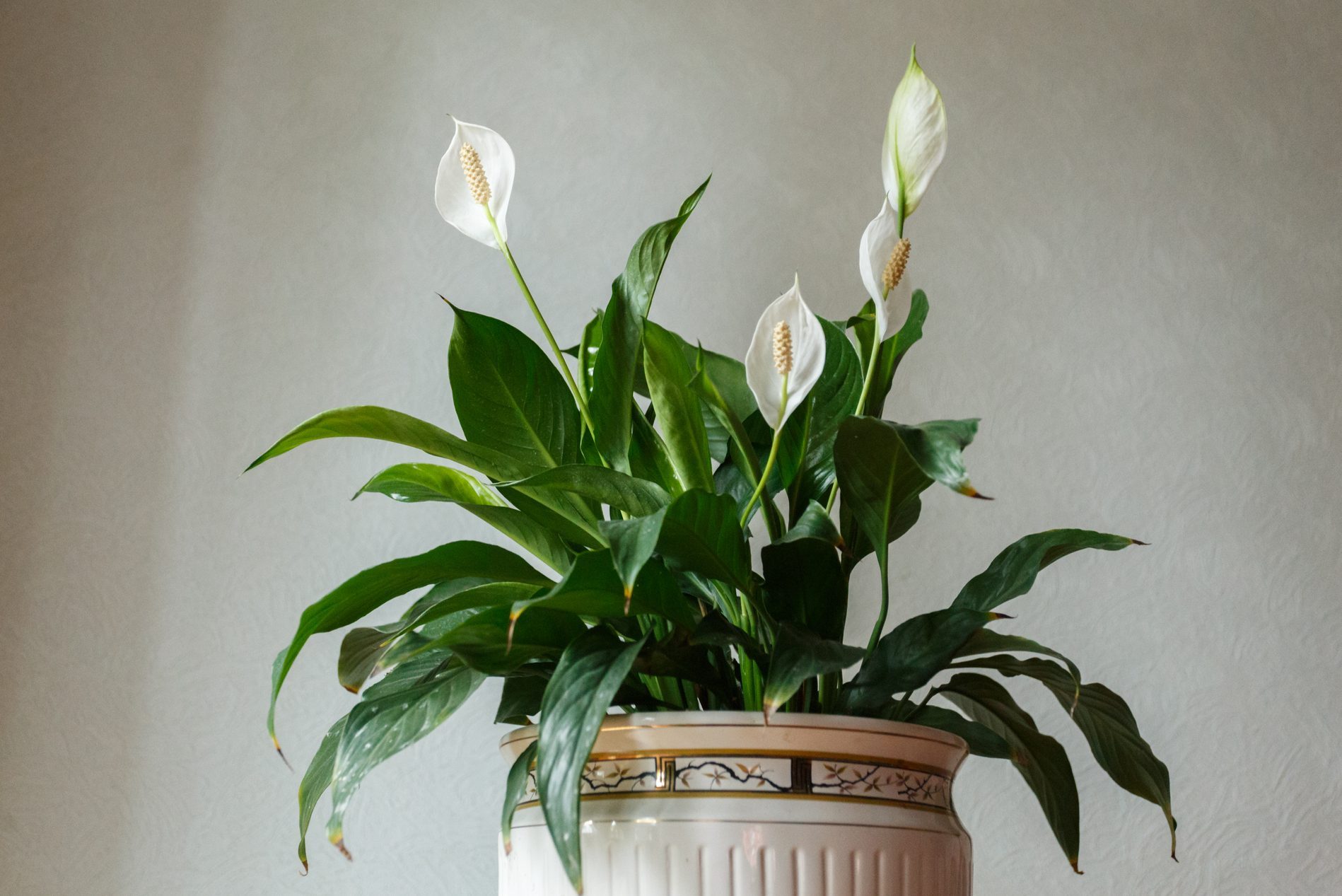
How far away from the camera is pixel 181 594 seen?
94 cm

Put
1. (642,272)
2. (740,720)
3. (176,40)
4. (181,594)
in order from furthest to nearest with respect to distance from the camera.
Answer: (176,40), (181,594), (642,272), (740,720)

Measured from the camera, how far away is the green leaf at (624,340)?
2.17 feet

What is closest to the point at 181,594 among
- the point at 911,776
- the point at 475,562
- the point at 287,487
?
the point at 287,487

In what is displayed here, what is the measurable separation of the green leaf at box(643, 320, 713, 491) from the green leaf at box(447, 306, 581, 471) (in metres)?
0.07

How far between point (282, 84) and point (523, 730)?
0.74m

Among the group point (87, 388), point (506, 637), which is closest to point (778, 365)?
point (506, 637)

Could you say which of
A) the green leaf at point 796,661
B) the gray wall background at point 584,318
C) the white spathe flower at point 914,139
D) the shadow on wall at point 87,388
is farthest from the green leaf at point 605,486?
the shadow on wall at point 87,388

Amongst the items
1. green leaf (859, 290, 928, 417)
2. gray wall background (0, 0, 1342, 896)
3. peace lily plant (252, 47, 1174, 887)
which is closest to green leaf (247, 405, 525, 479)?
peace lily plant (252, 47, 1174, 887)

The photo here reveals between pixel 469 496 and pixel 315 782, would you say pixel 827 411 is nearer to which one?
pixel 469 496

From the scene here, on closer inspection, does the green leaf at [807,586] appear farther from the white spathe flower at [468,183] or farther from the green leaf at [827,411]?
the white spathe flower at [468,183]

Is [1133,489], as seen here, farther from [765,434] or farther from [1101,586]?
[765,434]

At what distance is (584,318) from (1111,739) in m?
0.58

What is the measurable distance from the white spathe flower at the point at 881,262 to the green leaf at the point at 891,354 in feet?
0.14

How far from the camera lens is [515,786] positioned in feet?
1.94
